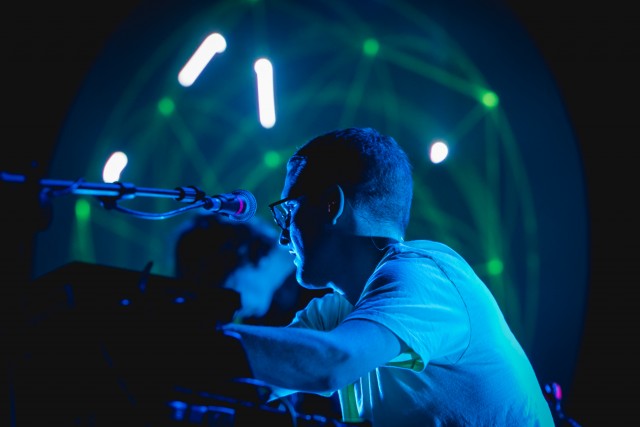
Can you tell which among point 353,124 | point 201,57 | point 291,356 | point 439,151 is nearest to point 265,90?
point 201,57

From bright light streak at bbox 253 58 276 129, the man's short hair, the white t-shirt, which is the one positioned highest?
bright light streak at bbox 253 58 276 129

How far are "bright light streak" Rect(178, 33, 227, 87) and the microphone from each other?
6.07ft

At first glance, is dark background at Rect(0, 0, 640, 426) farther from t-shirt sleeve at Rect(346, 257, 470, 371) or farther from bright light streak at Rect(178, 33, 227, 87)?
t-shirt sleeve at Rect(346, 257, 470, 371)

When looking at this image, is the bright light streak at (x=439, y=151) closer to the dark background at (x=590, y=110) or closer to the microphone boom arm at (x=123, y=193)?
the dark background at (x=590, y=110)

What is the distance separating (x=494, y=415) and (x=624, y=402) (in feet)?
5.56

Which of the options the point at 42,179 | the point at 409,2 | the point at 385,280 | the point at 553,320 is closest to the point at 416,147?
the point at 409,2

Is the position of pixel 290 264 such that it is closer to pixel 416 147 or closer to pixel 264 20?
pixel 416 147

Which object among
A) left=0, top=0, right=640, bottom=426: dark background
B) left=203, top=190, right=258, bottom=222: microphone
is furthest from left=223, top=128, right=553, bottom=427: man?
left=0, top=0, right=640, bottom=426: dark background

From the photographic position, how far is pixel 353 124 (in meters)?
3.51

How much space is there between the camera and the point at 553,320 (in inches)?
126

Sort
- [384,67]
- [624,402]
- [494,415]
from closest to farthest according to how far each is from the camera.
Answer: [494,415]
[624,402]
[384,67]

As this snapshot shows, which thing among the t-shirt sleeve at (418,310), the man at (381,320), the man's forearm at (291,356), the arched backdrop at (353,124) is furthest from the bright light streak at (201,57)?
the man's forearm at (291,356)

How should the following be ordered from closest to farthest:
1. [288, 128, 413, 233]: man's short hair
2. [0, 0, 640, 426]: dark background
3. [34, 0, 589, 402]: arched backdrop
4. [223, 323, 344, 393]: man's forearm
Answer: [223, 323, 344, 393]: man's forearm
[288, 128, 413, 233]: man's short hair
[0, 0, 640, 426]: dark background
[34, 0, 589, 402]: arched backdrop

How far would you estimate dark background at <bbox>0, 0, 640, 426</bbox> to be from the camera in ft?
9.33
